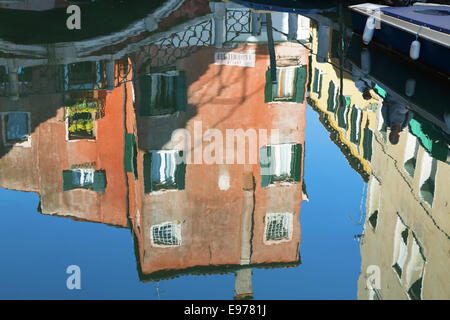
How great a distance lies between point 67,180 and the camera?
5008 mm

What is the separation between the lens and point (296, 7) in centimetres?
1130

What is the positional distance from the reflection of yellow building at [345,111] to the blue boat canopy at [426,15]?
913 mm

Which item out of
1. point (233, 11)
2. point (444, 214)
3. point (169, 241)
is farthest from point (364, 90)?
point (233, 11)

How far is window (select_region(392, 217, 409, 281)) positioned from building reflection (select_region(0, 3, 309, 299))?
54 centimetres

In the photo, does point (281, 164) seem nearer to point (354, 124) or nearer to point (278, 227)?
point (354, 124)

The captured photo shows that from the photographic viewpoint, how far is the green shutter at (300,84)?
6862 mm

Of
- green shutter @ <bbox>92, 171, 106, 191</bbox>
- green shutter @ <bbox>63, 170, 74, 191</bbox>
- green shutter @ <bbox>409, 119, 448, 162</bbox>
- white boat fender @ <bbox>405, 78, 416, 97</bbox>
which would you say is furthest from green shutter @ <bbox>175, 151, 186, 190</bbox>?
white boat fender @ <bbox>405, 78, 416, 97</bbox>

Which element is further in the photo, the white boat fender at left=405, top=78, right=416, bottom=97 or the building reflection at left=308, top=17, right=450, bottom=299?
the white boat fender at left=405, top=78, right=416, bottom=97

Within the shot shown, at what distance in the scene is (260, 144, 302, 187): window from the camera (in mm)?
4684

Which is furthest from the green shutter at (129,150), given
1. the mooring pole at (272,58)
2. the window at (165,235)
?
the mooring pole at (272,58)

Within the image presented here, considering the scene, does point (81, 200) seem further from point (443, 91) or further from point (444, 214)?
point (443, 91)

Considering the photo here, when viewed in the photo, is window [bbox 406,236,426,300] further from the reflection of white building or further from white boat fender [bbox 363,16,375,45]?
the reflection of white building

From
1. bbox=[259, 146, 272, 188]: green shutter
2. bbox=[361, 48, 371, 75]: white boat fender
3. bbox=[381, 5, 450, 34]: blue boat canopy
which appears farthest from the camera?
bbox=[361, 48, 371, 75]: white boat fender

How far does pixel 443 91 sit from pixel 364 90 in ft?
2.43
